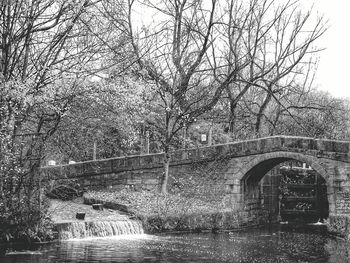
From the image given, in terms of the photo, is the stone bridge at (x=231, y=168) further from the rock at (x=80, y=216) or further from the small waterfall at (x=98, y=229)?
the small waterfall at (x=98, y=229)

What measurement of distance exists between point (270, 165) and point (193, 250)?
8.50 metres

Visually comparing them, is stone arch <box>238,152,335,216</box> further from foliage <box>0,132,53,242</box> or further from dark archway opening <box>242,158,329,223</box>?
foliage <box>0,132,53,242</box>

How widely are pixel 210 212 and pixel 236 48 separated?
9.49 meters

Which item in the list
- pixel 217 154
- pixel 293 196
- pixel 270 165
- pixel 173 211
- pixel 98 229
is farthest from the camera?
pixel 293 196

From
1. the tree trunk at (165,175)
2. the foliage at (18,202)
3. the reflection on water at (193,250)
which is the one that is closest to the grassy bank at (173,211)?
the tree trunk at (165,175)

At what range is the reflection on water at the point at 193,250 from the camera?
1180 centimetres

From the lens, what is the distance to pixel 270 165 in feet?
Answer: 69.1

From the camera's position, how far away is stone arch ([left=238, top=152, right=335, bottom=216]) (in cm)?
1838

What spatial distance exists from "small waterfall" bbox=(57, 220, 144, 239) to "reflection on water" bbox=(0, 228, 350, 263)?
1.10 feet

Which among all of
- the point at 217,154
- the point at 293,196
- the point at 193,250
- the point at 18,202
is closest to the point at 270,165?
the point at 217,154

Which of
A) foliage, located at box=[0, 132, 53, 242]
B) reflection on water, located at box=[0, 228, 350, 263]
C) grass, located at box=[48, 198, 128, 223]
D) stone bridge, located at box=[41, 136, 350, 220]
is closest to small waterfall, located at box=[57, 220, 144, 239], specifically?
reflection on water, located at box=[0, 228, 350, 263]

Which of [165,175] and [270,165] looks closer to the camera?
[165,175]

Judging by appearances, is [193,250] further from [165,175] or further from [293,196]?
[293,196]

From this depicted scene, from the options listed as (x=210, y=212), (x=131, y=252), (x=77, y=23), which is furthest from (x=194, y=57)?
(x=131, y=252)
